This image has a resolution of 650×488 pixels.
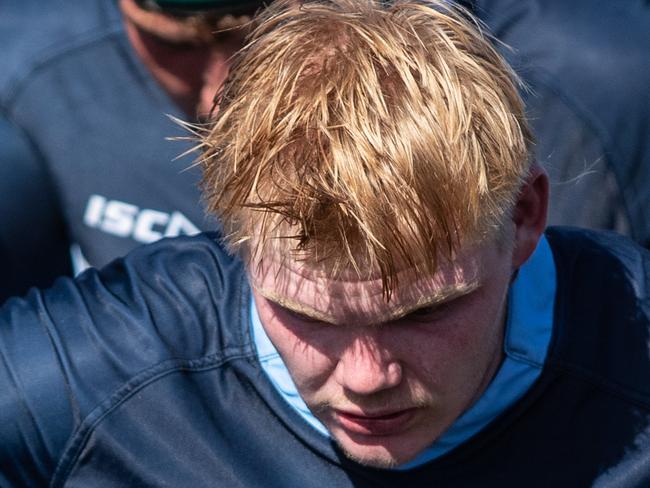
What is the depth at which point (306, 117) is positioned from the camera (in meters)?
1.46

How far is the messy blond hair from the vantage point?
1.44m

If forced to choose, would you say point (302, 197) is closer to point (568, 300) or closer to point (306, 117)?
Answer: point (306, 117)

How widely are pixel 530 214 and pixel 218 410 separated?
1.57 ft

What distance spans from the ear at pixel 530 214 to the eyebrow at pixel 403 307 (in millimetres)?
133

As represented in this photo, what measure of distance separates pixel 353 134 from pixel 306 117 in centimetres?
6

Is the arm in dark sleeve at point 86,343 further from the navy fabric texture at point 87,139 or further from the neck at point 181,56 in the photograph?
the navy fabric texture at point 87,139

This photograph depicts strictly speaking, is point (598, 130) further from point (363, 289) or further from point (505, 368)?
point (363, 289)

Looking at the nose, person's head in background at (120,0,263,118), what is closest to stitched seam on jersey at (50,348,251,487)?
the nose

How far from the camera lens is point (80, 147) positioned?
269 centimetres

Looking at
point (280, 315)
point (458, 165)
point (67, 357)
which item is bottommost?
point (67, 357)

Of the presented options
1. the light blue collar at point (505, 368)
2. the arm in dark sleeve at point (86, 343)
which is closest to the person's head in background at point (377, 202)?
the light blue collar at point (505, 368)

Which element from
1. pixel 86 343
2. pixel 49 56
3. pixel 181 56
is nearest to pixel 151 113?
pixel 49 56

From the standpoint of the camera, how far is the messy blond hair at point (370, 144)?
1.44m

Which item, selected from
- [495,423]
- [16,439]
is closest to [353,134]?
[495,423]
